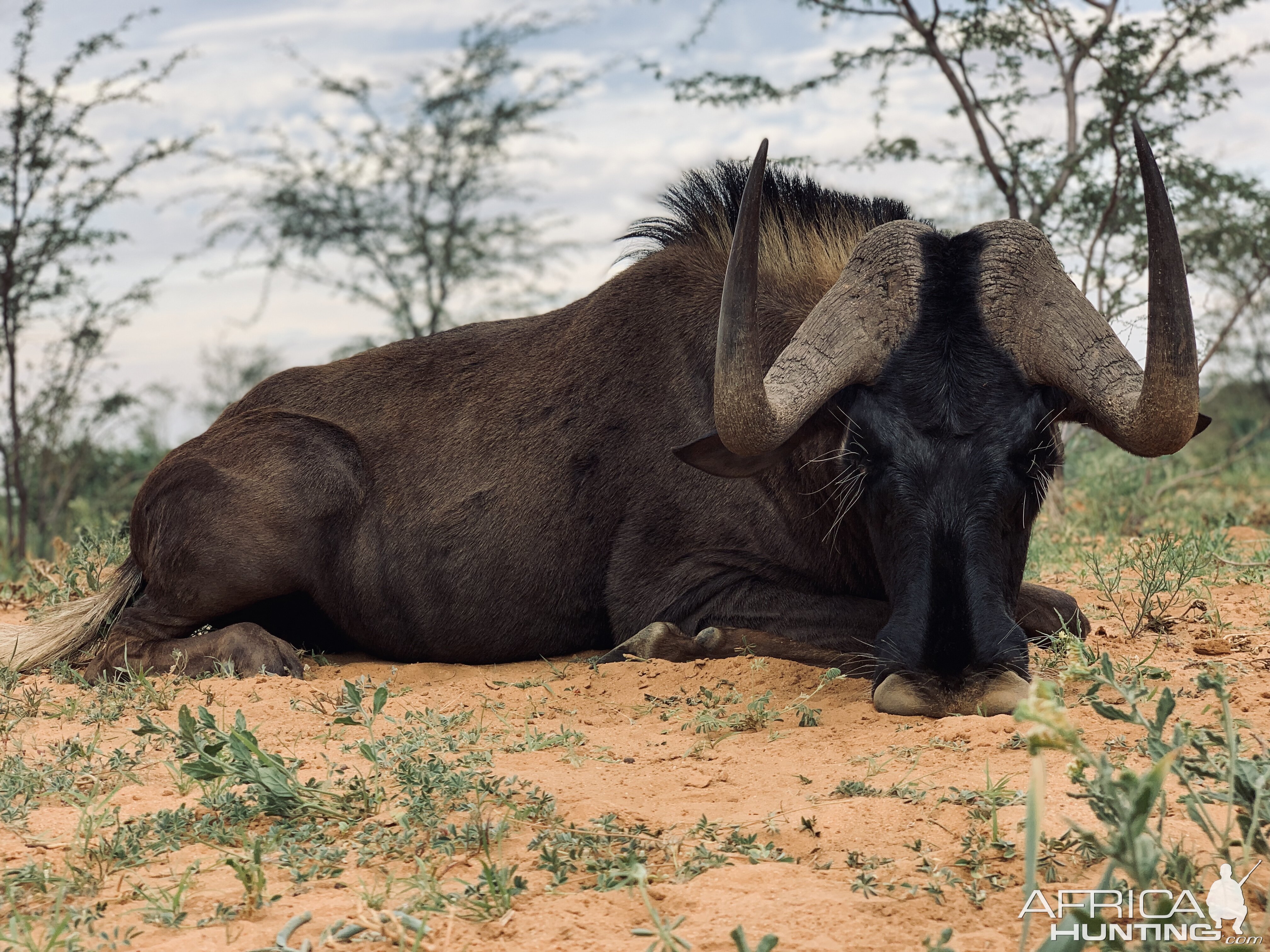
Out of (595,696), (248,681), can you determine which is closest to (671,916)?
(595,696)

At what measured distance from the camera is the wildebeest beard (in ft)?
11.7

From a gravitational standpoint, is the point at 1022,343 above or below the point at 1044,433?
above

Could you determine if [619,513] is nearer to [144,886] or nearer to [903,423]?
[903,423]

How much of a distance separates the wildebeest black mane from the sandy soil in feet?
5.90

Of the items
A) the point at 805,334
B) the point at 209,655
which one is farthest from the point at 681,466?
the point at 209,655

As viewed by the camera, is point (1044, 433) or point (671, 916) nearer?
point (671, 916)

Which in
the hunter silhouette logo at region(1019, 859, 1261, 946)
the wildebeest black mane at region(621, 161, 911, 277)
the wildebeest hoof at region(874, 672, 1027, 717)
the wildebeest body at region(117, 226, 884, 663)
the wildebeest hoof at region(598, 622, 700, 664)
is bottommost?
the hunter silhouette logo at region(1019, 859, 1261, 946)

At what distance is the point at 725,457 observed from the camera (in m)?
4.21

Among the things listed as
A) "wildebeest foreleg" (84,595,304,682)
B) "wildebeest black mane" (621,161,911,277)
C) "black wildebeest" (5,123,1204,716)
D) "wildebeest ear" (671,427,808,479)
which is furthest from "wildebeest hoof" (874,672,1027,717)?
"wildebeest foreleg" (84,595,304,682)

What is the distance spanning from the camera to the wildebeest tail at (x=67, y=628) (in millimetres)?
5082

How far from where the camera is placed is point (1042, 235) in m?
4.33

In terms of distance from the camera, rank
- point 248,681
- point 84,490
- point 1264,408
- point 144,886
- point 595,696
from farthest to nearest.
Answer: point 1264,408 → point 84,490 → point 248,681 → point 595,696 → point 144,886

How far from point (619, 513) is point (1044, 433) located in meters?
1.86

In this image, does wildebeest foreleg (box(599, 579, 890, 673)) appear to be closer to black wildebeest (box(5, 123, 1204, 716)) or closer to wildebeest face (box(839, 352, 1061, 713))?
black wildebeest (box(5, 123, 1204, 716))
